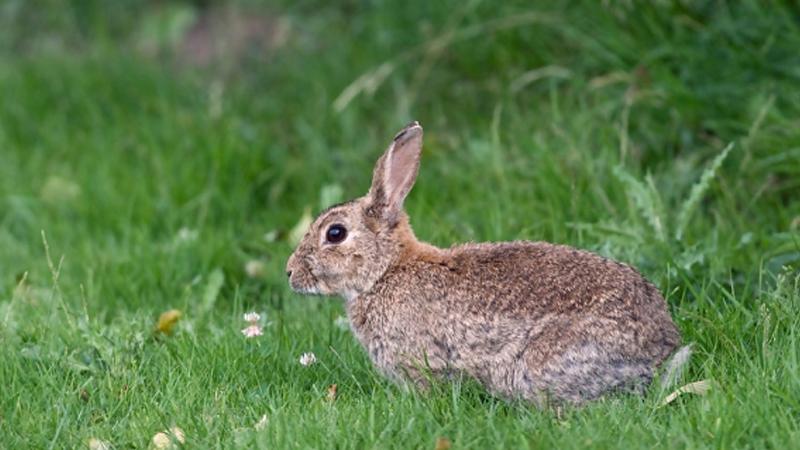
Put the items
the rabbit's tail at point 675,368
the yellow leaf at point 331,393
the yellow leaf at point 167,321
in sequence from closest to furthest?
the rabbit's tail at point 675,368, the yellow leaf at point 331,393, the yellow leaf at point 167,321

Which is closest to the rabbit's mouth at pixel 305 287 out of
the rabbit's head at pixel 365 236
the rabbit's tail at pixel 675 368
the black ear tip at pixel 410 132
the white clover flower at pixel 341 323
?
the rabbit's head at pixel 365 236

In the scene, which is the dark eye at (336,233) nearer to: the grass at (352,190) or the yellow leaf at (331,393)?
the grass at (352,190)

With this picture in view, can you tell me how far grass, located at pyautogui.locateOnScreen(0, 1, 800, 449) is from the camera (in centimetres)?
481

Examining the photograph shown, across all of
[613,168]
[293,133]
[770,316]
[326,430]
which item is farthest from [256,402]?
[293,133]

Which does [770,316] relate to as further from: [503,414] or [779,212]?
[779,212]

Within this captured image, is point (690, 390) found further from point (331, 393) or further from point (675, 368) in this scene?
point (331, 393)

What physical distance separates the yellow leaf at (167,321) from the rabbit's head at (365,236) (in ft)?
2.03

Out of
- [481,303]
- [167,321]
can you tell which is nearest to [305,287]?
[167,321]

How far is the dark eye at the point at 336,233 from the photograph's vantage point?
5.57 metres

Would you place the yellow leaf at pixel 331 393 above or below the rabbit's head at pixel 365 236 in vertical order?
below

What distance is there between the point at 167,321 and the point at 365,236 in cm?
98

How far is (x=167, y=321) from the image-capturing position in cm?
592

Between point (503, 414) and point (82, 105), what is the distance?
5.28m

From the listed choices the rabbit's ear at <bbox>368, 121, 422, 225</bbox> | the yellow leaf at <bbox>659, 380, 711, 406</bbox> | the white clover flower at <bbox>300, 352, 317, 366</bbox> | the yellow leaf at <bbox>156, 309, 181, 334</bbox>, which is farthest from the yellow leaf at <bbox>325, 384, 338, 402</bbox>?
the yellow leaf at <bbox>659, 380, 711, 406</bbox>
